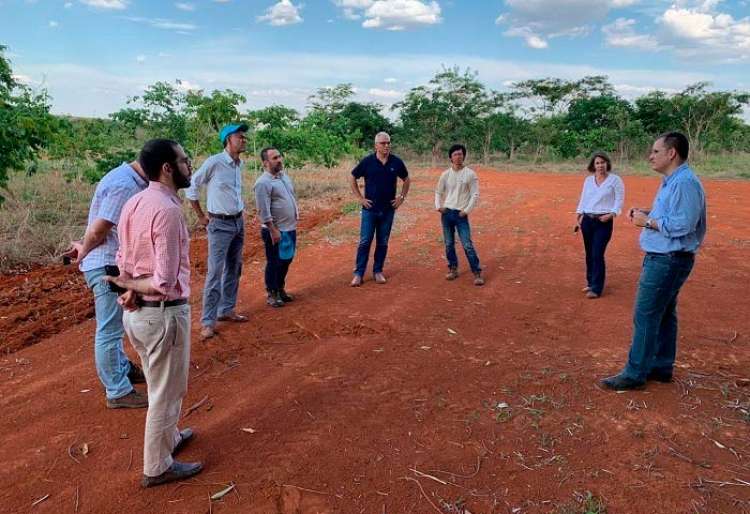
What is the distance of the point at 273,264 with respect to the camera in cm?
559

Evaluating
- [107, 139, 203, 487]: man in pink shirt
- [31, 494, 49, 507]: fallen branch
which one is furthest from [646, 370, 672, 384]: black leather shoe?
[31, 494, 49, 507]: fallen branch

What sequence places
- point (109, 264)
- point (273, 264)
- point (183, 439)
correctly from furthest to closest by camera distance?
point (273, 264), point (109, 264), point (183, 439)

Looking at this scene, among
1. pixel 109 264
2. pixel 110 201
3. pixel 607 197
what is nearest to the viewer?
pixel 110 201

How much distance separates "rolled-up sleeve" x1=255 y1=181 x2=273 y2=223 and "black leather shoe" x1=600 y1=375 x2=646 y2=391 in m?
3.39

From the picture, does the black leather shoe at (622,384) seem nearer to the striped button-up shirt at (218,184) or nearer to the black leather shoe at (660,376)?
the black leather shoe at (660,376)

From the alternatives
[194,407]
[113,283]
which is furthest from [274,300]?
[113,283]

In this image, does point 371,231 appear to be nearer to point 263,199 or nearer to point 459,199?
point 459,199

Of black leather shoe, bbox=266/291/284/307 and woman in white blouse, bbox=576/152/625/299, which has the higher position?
woman in white blouse, bbox=576/152/625/299

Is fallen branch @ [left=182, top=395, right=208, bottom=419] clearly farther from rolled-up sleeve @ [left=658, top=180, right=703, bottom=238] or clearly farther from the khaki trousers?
rolled-up sleeve @ [left=658, top=180, right=703, bottom=238]

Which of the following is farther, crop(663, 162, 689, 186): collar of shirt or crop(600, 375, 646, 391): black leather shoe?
crop(600, 375, 646, 391): black leather shoe

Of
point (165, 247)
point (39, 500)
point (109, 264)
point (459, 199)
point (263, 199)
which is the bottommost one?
point (39, 500)

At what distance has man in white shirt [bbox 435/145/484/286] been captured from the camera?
6.55 meters

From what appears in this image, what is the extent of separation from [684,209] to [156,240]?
3.24 m

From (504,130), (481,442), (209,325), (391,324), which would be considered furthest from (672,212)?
(504,130)
